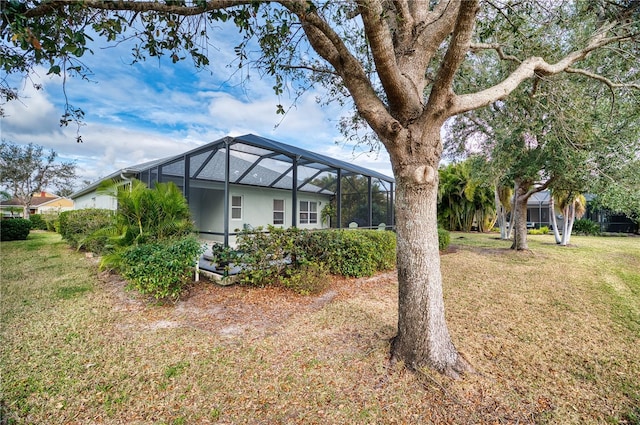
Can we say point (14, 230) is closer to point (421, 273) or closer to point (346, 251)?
point (346, 251)

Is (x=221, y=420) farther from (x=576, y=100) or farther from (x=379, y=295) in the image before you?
(x=576, y=100)

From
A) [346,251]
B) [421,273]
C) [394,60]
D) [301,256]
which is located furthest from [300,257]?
[394,60]

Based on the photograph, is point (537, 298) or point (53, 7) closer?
point (53, 7)

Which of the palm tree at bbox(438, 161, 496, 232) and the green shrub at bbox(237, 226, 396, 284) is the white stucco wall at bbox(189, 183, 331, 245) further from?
the palm tree at bbox(438, 161, 496, 232)

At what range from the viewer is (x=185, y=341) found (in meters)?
3.53

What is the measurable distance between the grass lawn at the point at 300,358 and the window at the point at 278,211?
7.57m

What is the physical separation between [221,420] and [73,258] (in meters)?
10.2


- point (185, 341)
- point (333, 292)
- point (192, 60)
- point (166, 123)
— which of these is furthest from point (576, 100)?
point (166, 123)

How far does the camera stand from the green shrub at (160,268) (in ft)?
14.9

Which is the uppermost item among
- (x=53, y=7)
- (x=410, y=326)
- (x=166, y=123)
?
(x=166, y=123)

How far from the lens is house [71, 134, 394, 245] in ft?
28.4

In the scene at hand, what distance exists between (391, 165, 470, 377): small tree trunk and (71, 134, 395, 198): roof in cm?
463

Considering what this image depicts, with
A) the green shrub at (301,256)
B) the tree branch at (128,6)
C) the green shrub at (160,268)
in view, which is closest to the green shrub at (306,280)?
the green shrub at (301,256)

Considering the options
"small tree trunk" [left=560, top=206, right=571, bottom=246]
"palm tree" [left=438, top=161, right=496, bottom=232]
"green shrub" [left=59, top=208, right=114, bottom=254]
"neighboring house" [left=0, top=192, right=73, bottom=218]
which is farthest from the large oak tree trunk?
"neighboring house" [left=0, top=192, right=73, bottom=218]
